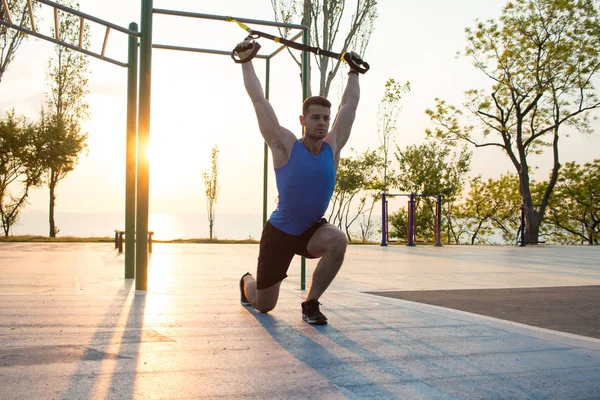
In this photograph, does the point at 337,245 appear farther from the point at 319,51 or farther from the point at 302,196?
the point at 319,51

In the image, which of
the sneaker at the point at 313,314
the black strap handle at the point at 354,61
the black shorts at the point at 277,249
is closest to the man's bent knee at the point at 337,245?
the black shorts at the point at 277,249

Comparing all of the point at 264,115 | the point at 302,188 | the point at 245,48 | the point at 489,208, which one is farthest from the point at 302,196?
the point at 489,208

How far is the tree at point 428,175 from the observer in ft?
71.7

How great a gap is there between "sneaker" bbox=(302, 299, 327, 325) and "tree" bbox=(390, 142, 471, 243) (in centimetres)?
1763

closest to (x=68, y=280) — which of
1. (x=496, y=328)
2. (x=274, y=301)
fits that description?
(x=274, y=301)

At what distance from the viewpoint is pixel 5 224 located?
18547 millimetres

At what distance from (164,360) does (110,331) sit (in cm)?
65

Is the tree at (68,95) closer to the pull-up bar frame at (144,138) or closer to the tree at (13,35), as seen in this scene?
the tree at (13,35)

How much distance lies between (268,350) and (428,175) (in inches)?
794

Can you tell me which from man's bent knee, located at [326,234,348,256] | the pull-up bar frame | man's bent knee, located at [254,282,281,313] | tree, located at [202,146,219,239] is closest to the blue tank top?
man's bent knee, located at [326,234,348,256]

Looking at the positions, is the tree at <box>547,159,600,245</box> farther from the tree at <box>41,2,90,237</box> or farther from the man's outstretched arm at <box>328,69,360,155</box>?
the man's outstretched arm at <box>328,69,360,155</box>

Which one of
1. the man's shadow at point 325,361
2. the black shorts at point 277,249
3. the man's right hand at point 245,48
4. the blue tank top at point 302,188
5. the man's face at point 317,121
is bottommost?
the man's shadow at point 325,361

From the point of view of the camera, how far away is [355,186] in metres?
20.5

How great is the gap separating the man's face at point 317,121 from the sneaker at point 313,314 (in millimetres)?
888
